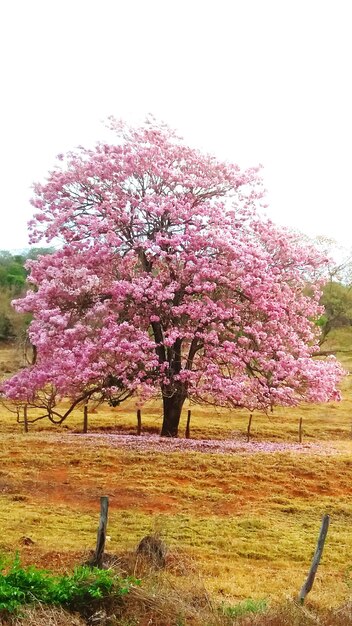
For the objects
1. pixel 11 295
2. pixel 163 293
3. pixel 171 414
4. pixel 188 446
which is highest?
pixel 11 295

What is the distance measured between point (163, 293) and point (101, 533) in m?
13.7

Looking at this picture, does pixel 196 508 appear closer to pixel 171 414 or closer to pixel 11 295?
pixel 171 414

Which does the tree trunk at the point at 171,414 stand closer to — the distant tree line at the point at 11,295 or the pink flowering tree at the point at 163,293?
the pink flowering tree at the point at 163,293

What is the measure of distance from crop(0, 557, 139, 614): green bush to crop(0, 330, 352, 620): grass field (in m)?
1.19

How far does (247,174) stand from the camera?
84.0 ft

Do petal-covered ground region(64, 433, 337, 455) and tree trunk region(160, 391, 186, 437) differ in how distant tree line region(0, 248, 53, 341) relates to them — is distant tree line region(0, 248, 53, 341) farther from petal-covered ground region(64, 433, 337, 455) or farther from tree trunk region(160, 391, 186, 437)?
petal-covered ground region(64, 433, 337, 455)

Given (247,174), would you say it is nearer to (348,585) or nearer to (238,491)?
(238,491)

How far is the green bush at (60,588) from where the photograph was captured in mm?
7617

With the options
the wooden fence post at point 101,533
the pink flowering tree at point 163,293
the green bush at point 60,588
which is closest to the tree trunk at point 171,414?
the pink flowering tree at point 163,293

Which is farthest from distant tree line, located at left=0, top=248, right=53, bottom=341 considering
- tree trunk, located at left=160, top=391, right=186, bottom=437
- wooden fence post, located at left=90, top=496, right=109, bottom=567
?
wooden fence post, located at left=90, top=496, right=109, bottom=567

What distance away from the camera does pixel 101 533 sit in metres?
9.02

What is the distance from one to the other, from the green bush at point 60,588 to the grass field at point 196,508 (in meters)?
1.19

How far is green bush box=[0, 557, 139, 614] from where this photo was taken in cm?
762

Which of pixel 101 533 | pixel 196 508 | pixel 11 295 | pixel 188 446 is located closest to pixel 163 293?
pixel 188 446
